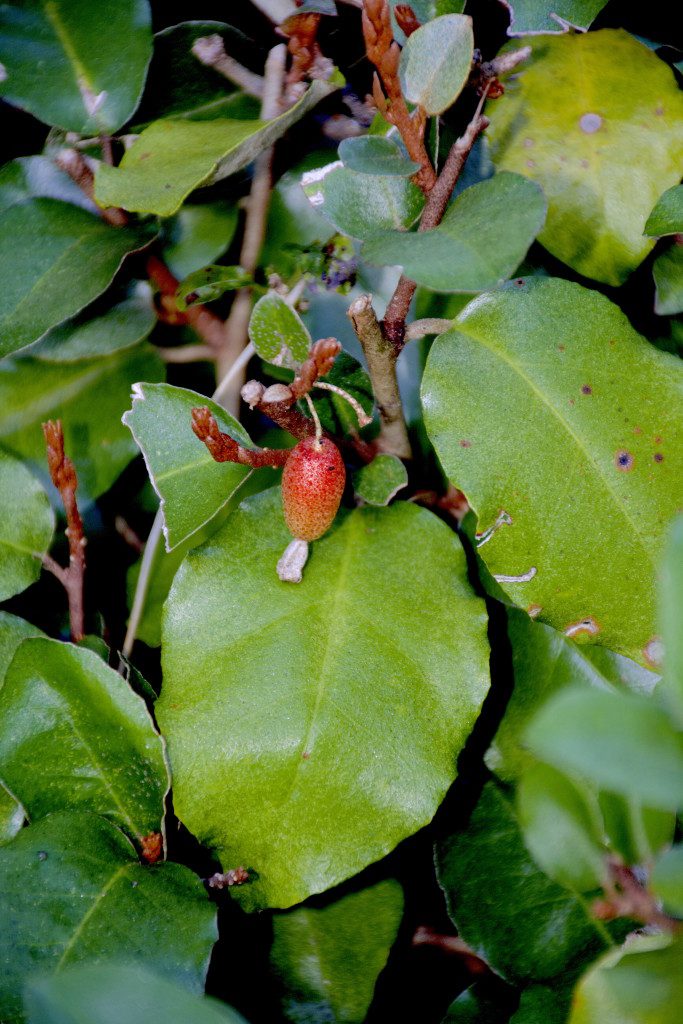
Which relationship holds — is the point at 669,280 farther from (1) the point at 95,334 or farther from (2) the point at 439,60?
(1) the point at 95,334

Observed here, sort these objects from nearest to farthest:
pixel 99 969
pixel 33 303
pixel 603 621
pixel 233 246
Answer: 1. pixel 99 969
2. pixel 603 621
3. pixel 33 303
4. pixel 233 246

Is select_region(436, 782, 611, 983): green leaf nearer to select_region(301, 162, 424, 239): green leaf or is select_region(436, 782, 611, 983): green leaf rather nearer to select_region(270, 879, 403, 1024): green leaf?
select_region(270, 879, 403, 1024): green leaf

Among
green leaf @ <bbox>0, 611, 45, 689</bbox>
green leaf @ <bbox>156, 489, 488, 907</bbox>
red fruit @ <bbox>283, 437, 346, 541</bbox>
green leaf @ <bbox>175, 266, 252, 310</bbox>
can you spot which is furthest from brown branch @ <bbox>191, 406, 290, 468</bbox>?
green leaf @ <bbox>0, 611, 45, 689</bbox>

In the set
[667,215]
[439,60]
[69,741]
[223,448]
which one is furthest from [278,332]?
[69,741]

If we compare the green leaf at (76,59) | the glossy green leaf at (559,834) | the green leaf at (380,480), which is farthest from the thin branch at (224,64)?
the glossy green leaf at (559,834)

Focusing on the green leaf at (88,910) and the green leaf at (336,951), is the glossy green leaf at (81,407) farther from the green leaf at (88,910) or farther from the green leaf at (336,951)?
the green leaf at (336,951)

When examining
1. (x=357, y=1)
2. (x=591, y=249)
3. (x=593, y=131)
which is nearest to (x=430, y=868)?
(x=591, y=249)

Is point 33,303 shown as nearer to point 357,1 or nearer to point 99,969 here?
point 357,1
